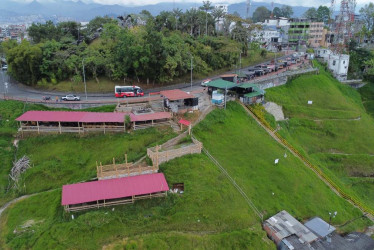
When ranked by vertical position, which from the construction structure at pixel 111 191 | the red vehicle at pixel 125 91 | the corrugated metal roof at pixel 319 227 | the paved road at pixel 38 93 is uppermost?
the red vehicle at pixel 125 91

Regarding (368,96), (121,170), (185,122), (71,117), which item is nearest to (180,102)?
(185,122)

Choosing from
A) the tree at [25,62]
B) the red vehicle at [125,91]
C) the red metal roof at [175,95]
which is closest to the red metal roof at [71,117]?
the red metal roof at [175,95]

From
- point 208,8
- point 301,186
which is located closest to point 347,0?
point 208,8

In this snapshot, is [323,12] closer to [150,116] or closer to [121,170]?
[150,116]

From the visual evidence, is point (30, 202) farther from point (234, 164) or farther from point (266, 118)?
point (266, 118)

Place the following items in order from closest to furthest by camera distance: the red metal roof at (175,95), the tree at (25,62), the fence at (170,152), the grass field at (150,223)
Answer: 1. the grass field at (150,223)
2. the fence at (170,152)
3. the red metal roof at (175,95)
4. the tree at (25,62)

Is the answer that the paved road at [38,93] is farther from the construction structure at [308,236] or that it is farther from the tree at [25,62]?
the construction structure at [308,236]
